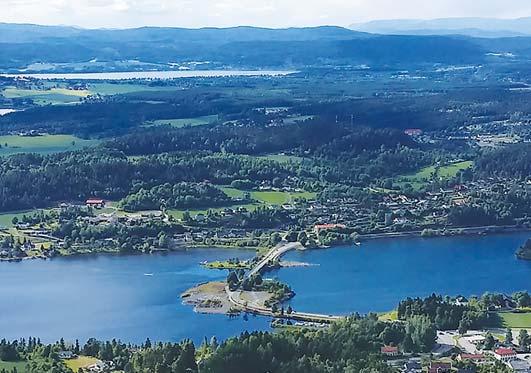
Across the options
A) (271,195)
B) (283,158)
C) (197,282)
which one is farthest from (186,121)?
(197,282)

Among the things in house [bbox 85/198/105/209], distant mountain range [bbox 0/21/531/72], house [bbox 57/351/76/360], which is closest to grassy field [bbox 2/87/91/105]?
distant mountain range [bbox 0/21/531/72]

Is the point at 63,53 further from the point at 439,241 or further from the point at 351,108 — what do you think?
the point at 439,241

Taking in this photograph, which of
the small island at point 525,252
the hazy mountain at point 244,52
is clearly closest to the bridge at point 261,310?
the small island at point 525,252

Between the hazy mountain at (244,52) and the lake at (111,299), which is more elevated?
the lake at (111,299)

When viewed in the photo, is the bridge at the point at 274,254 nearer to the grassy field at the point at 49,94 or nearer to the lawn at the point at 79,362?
the lawn at the point at 79,362

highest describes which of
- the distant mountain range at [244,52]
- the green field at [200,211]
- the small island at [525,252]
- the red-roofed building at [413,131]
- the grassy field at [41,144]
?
the small island at [525,252]

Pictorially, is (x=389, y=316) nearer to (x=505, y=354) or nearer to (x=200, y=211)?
(x=505, y=354)

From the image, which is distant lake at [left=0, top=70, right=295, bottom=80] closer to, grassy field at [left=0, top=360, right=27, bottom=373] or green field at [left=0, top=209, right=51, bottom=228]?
green field at [left=0, top=209, right=51, bottom=228]

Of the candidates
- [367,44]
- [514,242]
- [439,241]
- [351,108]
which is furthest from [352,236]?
[367,44]
